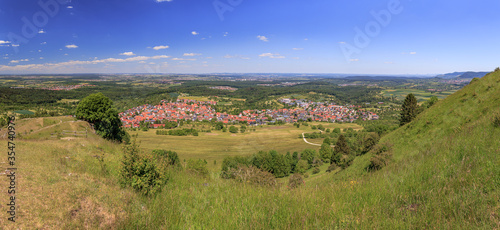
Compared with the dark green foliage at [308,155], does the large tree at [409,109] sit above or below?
above

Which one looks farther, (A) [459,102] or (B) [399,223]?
(A) [459,102]

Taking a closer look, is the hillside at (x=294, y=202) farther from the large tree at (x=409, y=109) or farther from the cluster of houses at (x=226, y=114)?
the cluster of houses at (x=226, y=114)

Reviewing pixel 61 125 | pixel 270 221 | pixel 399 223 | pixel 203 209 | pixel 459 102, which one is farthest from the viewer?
A: pixel 459 102

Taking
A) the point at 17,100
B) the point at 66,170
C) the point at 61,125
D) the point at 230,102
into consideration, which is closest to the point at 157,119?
the point at 17,100

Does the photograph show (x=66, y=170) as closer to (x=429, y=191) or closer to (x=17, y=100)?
(x=429, y=191)

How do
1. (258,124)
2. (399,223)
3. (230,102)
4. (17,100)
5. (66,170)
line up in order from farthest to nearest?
(230,102) < (258,124) < (17,100) < (66,170) < (399,223)

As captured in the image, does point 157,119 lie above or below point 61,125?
below

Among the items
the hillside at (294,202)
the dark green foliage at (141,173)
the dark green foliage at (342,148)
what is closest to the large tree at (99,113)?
the hillside at (294,202)
